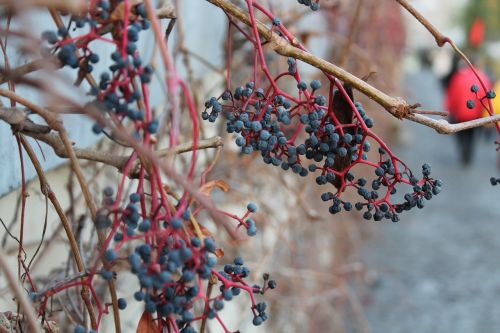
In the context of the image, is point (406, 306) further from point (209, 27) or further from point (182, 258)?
point (182, 258)

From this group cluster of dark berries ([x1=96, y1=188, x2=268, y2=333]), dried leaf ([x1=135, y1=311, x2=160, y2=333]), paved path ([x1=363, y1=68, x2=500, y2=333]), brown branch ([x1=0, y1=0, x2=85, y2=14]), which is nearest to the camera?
brown branch ([x1=0, y1=0, x2=85, y2=14])

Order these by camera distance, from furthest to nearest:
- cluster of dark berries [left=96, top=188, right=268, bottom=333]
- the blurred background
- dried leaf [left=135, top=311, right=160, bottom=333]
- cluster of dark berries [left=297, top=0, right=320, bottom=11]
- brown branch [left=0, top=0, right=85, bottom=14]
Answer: the blurred background < cluster of dark berries [left=297, top=0, right=320, bottom=11] < dried leaf [left=135, top=311, right=160, bottom=333] < cluster of dark berries [left=96, top=188, right=268, bottom=333] < brown branch [left=0, top=0, right=85, bottom=14]

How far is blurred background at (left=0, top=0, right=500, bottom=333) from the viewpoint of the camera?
172cm

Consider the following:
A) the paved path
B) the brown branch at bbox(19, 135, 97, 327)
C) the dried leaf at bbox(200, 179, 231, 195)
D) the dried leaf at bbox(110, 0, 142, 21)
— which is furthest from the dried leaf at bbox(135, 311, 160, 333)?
the paved path

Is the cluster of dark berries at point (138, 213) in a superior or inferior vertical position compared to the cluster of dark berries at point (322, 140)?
inferior

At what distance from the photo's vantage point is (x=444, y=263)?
5.76 metres

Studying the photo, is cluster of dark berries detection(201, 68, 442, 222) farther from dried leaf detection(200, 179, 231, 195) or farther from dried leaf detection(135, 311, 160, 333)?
dried leaf detection(135, 311, 160, 333)

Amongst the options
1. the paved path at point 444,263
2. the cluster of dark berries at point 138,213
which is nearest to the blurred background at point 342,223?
the paved path at point 444,263

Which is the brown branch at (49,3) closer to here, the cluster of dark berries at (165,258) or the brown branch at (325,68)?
the cluster of dark berries at (165,258)

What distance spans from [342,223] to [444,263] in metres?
1.51

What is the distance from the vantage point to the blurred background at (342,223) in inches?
67.6

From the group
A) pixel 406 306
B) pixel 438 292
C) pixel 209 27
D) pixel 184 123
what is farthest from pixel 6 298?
pixel 438 292

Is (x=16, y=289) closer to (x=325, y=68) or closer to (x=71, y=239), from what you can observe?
(x=71, y=239)

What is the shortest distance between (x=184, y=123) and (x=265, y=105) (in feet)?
4.82
